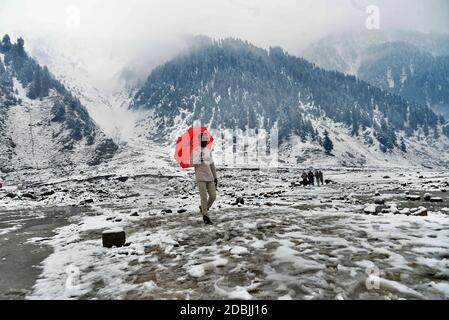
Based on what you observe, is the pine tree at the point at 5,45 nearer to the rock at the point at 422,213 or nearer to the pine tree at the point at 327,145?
the pine tree at the point at 327,145

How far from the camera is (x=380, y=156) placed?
551 feet

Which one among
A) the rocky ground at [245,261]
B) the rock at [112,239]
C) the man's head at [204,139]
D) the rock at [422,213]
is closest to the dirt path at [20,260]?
the rocky ground at [245,261]

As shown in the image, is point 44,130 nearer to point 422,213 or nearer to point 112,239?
point 112,239

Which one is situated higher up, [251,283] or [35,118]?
[35,118]

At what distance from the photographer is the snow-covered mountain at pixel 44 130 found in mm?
97812

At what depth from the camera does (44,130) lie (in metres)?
114

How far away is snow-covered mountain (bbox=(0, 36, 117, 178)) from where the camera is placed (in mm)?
97812

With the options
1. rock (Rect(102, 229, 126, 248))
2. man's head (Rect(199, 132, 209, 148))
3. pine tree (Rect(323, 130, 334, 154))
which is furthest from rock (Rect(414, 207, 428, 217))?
pine tree (Rect(323, 130, 334, 154))

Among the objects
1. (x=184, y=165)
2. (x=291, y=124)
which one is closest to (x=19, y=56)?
(x=291, y=124)

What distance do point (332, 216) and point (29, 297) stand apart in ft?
26.8
